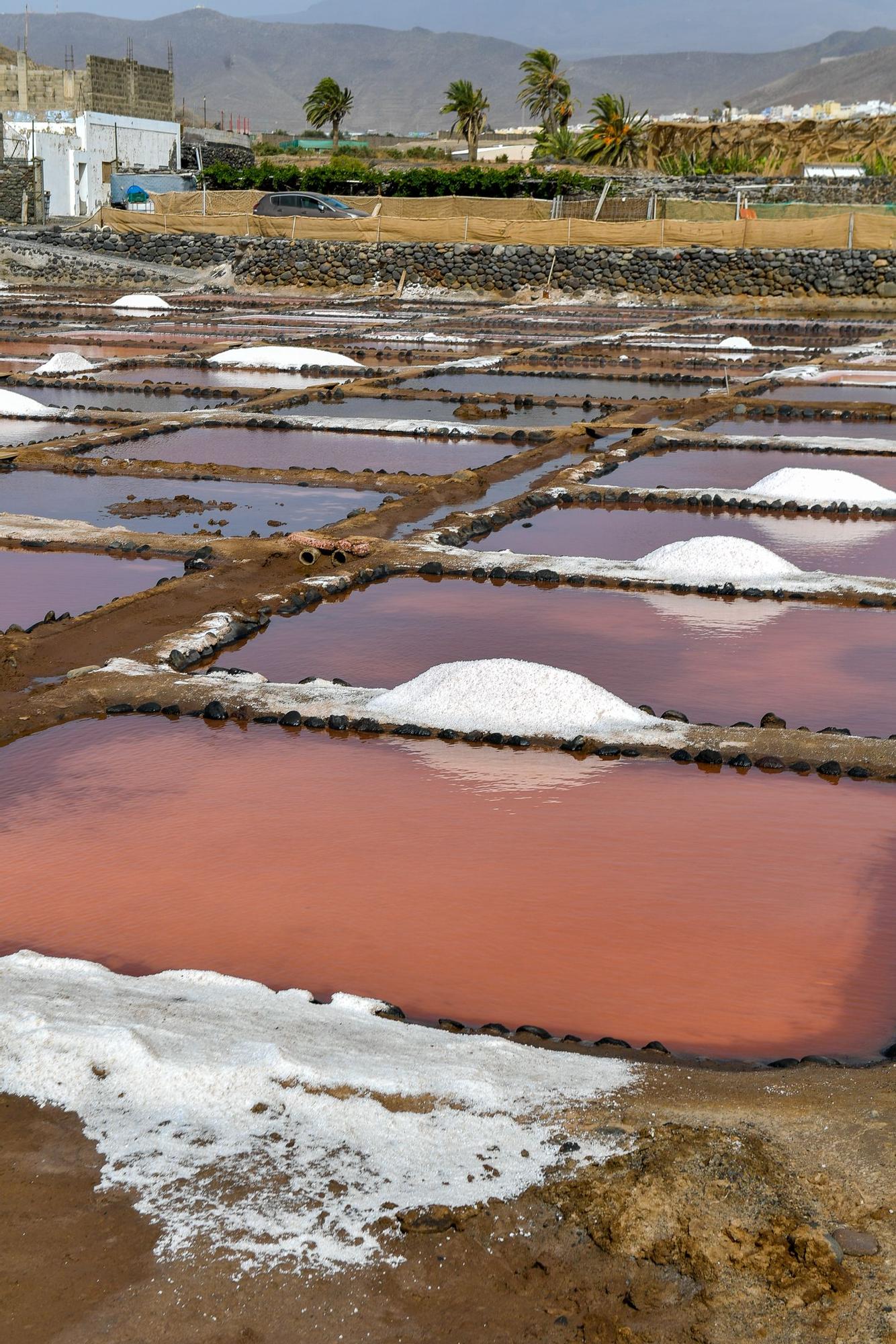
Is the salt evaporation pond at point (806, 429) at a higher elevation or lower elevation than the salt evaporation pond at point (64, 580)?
higher

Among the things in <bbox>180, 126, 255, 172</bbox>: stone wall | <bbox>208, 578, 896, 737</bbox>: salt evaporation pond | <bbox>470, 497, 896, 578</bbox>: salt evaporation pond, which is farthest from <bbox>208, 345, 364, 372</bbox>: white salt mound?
<bbox>180, 126, 255, 172</bbox>: stone wall

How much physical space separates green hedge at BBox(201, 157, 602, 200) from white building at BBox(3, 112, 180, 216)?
6.93m

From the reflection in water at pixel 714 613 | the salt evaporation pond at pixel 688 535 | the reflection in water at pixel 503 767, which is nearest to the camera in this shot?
the reflection in water at pixel 503 767

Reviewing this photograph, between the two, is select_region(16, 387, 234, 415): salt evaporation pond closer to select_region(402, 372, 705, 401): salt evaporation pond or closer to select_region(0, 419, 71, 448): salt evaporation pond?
select_region(0, 419, 71, 448): salt evaporation pond

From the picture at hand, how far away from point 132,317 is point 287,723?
2034 cm

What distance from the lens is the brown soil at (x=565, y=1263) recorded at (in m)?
2.47

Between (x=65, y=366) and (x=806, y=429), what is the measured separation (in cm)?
778

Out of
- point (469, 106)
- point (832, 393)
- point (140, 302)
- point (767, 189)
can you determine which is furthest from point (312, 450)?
point (469, 106)

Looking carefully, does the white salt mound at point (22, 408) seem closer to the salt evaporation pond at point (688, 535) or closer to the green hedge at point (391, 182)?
the salt evaporation pond at point (688, 535)

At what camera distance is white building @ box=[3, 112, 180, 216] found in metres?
45.7

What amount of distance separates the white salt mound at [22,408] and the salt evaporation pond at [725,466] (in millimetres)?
5228

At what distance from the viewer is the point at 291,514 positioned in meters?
9.53

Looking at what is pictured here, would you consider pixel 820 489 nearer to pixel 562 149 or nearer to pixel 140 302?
pixel 140 302

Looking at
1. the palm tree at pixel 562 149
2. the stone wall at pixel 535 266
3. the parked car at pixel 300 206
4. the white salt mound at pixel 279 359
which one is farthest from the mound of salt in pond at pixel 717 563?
the palm tree at pixel 562 149
